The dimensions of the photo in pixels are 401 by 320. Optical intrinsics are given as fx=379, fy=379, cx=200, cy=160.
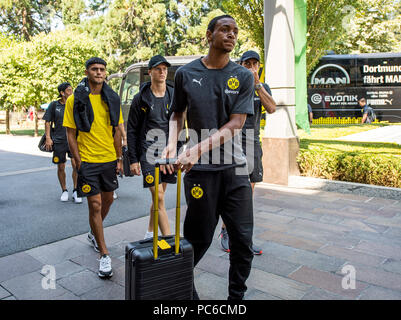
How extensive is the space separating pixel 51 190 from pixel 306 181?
4.82 metres

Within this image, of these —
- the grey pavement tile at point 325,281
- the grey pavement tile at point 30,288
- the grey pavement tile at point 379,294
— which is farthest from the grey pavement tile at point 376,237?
the grey pavement tile at point 30,288

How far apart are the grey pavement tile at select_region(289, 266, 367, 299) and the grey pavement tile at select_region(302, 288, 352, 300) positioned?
54mm

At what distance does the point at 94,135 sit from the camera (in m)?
3.66

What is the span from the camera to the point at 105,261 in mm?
3451

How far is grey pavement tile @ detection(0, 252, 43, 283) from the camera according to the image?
349cm

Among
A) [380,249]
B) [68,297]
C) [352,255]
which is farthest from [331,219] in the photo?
[68,297]

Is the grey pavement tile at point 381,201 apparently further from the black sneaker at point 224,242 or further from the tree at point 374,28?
the tree at point 374,28

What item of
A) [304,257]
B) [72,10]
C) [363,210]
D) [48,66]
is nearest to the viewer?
[304,257]

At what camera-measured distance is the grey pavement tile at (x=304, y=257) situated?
11.9 feet

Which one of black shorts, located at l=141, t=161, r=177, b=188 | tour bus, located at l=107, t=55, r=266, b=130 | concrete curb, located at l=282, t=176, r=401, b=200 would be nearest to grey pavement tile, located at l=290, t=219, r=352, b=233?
concrete curb, located at l=282, t=176, r=401, b=200

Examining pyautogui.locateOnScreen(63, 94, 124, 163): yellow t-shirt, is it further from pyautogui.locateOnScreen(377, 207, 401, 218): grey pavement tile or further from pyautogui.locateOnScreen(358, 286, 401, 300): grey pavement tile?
pyautogui.locateOnScreen(377, 207, 401, 218): grey pavement tile

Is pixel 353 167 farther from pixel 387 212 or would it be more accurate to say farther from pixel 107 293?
pixel 107 293

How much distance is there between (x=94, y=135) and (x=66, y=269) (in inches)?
51.3
